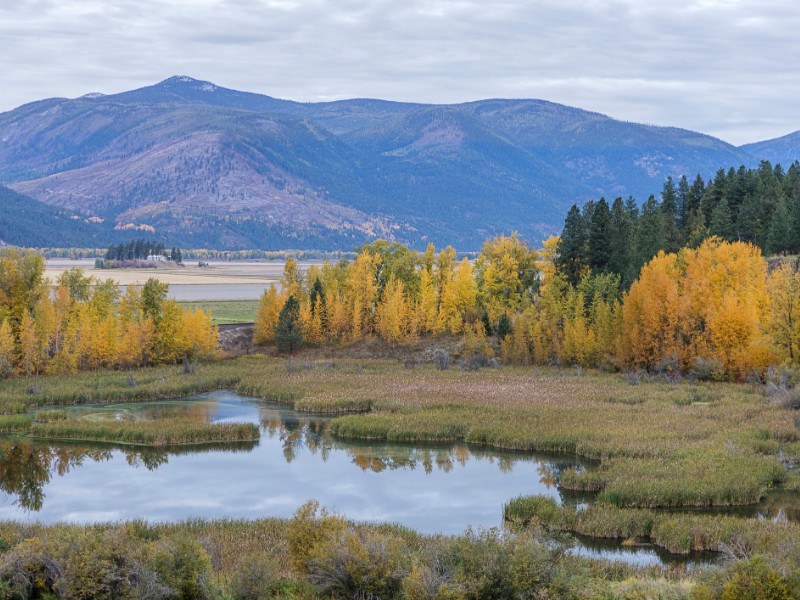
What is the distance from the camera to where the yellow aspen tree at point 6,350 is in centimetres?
6625

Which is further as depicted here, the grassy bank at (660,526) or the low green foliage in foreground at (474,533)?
the grassy bank at (660,526)

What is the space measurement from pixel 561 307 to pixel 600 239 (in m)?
9.90

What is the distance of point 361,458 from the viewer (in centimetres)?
4509

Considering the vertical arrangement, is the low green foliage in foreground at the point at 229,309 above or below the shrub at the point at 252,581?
above

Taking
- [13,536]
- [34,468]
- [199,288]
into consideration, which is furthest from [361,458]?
[199,288]

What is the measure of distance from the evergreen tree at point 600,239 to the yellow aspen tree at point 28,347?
48323 millimetres

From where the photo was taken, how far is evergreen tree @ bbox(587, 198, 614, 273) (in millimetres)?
87250

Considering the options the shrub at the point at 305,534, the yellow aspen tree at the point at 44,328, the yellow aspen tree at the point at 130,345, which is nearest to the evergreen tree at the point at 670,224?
the yellow aspen tree at the point at 130,345

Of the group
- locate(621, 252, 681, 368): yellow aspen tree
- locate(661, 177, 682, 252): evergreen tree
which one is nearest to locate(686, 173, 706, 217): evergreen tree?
locate(661, 177, 682, 252): evergreen tree

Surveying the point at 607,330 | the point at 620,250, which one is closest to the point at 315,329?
the point at 620,250

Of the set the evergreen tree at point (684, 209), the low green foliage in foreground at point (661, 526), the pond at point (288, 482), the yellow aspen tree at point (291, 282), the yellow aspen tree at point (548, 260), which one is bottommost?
the pond at point (288, 482)

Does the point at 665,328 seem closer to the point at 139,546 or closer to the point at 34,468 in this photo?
the point at 34,468

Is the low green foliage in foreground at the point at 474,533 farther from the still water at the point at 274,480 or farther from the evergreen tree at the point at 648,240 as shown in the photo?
the evergreen tree at the point at 648,240

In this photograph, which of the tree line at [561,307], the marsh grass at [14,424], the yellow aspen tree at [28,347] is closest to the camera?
the marsh grass at [14,424]
